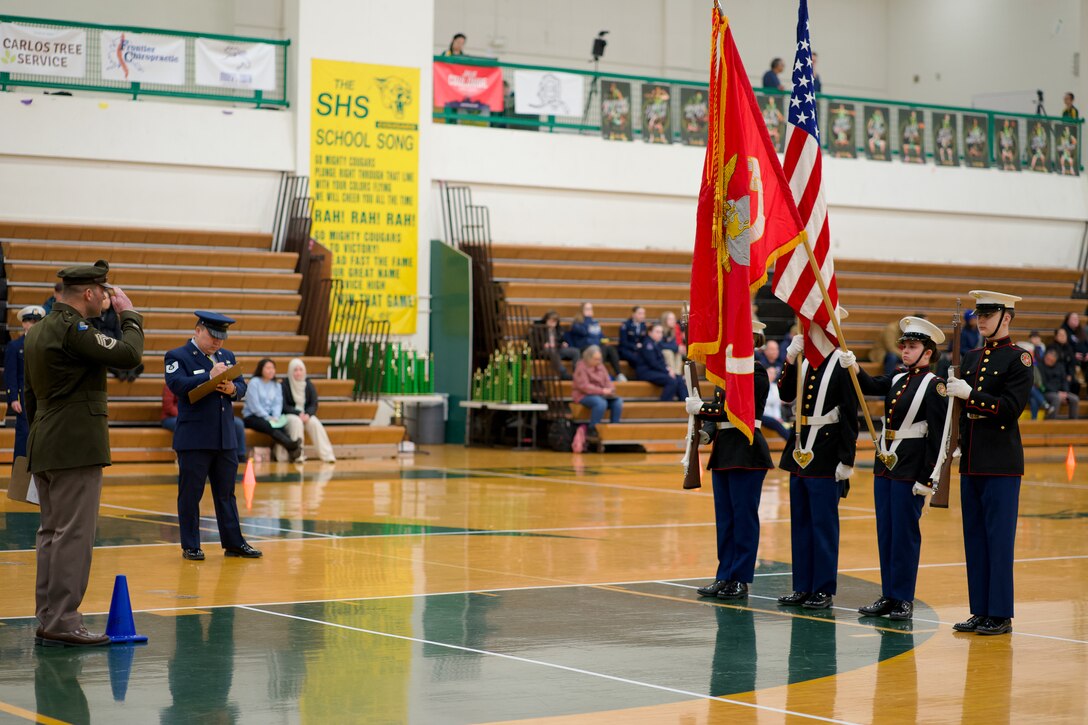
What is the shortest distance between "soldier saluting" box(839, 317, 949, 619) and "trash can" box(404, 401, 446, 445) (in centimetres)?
1549

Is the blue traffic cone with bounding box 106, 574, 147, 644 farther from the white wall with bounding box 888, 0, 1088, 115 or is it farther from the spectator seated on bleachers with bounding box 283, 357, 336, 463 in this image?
the white wall with bounding box 888, 0, 1088, 115

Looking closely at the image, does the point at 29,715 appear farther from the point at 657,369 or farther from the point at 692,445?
the point at 657,369

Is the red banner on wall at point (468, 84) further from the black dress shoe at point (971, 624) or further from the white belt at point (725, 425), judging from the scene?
the black dress shoe at point (971, 624)

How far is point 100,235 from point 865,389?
15.2 metres

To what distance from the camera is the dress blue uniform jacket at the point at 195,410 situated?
10.6m

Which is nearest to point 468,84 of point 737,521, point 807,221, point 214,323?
point 214,323

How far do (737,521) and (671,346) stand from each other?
46.5 feet

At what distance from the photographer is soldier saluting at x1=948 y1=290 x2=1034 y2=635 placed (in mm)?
8086

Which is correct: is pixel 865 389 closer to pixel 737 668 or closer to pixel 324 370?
pixel 737 668

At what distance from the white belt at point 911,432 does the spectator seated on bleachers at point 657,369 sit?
1406 cm

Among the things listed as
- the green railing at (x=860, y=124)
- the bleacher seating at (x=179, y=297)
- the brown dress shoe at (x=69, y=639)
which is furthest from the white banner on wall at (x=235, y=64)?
the brown dress shoe at (x=69, y=639)

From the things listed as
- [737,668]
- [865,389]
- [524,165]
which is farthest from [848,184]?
[737,668]

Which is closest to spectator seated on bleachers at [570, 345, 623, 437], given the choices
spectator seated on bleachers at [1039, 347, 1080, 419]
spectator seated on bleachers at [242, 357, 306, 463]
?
spectator seated on bleachers at [242, 357, 306, 463]

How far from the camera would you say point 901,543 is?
852 centimetres
